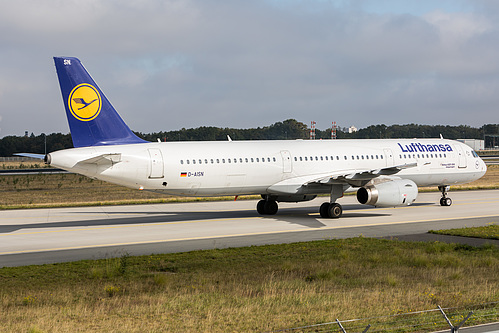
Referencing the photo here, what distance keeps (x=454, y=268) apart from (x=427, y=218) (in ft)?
45.1

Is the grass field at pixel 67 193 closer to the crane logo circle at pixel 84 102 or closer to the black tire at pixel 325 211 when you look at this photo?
the black tire at pixel 325 211

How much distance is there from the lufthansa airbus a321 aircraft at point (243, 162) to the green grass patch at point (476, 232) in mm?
4336

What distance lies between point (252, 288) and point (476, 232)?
13925 millimetres

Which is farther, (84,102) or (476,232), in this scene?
(84,102)

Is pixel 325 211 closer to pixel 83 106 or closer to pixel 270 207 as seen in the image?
pixel 270 207

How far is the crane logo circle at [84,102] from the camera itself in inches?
1000

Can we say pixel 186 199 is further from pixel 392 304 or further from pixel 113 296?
pixel 392 304

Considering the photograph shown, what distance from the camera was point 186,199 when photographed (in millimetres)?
41969

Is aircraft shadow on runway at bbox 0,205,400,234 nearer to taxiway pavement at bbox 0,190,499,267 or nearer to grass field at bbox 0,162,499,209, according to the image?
taxiway pavement at bbox 0,190,499,267

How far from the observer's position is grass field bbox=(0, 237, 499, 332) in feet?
35.6

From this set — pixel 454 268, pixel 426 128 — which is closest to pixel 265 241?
pixel 454 268

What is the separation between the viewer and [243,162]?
28.7 m

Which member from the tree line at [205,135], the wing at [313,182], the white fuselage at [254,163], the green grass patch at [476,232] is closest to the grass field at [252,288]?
the green grass patch at [476,232]

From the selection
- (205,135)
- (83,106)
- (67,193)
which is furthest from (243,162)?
(205,135)
